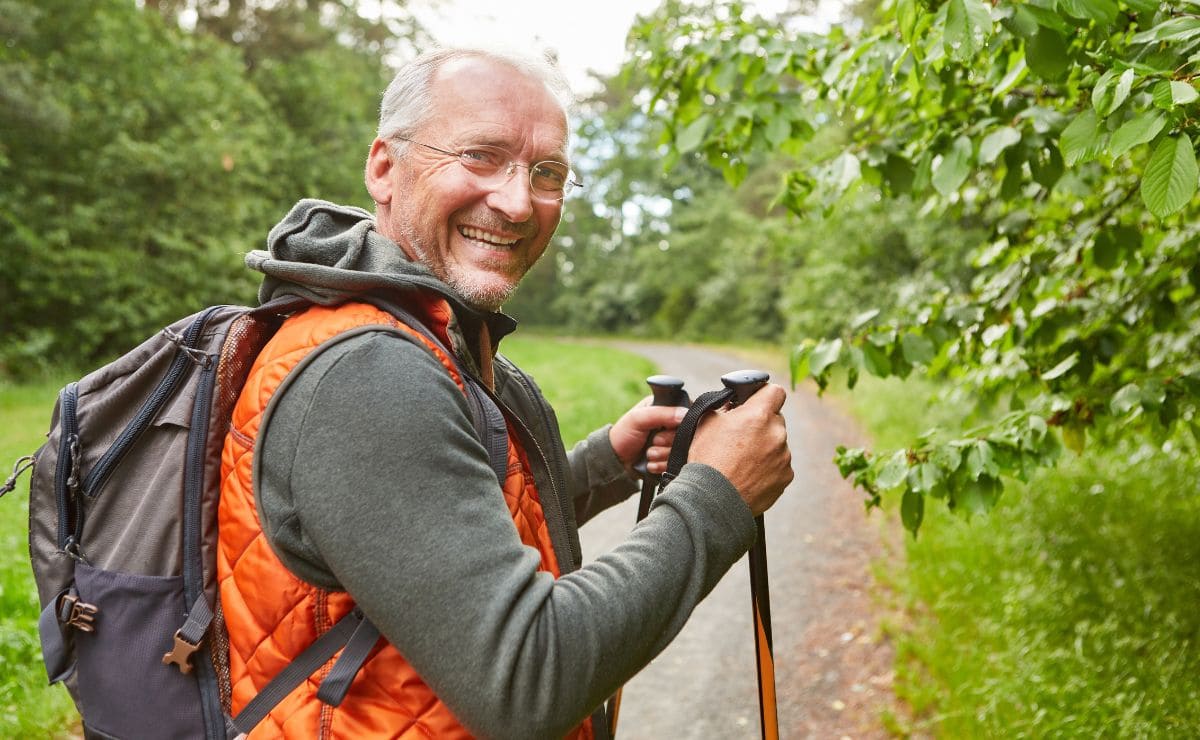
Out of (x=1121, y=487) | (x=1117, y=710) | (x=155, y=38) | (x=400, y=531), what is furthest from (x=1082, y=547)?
(x=155, y=38)

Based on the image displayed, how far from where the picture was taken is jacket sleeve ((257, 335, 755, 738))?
113cm

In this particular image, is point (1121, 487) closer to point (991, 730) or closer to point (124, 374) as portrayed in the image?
point (991, 730)

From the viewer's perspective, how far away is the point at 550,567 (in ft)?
4.92

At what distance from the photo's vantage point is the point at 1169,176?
4.91ft

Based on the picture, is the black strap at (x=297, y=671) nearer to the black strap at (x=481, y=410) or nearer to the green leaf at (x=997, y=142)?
the black strap at (x=481, y=410)

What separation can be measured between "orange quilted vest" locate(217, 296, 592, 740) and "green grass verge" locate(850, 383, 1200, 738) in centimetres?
316

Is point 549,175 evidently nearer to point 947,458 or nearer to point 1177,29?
point 1177,29

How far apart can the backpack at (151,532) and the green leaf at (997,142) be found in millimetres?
1706

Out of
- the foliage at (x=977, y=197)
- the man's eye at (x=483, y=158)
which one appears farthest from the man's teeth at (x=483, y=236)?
the foliage at (x=977, y=197)

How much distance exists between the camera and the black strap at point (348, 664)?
1235 mm

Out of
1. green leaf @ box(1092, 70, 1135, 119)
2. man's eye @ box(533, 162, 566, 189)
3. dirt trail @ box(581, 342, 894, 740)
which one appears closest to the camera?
green leaf @ box(1092, 70, 1135, 119)

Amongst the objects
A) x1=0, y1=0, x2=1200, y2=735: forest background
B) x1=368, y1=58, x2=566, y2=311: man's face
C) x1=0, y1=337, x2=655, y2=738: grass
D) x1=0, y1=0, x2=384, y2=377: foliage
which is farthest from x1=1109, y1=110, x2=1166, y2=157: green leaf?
x1=0, y1=0, x2=384, y2=377: foliage

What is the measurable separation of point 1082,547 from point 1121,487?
1102 mm

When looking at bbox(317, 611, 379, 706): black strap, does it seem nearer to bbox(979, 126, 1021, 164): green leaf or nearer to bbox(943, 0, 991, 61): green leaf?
bbox(943, 0, 991, 61): green leaf
